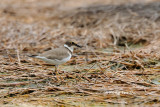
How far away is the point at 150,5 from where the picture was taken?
1009 cm

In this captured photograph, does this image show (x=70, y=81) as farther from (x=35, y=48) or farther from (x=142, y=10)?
(x=142, y=10)

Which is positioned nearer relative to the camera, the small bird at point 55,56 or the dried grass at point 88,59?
the dried grass at point 88,59

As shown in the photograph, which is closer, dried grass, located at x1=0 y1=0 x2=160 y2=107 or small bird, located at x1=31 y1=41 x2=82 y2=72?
dried grass, located at x1=0 y1=0 x2=160 y2=107

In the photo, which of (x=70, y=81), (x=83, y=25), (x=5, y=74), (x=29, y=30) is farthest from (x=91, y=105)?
(x=83, y=25)

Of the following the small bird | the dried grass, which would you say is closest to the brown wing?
the small bird

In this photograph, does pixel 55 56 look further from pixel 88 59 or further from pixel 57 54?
pixel 88 59

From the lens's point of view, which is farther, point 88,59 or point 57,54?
point 88,59

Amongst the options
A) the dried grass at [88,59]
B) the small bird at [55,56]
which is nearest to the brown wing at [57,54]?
the small bird at [55,56]

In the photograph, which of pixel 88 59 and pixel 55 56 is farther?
pixel 88 59

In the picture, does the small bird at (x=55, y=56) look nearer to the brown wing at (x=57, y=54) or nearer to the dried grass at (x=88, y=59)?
the brown wing at (x=57, y=54)

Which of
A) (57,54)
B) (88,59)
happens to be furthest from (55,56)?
(88,59)

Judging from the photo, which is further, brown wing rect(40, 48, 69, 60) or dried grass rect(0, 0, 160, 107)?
brown wing rect(40, 48, 69, 60)

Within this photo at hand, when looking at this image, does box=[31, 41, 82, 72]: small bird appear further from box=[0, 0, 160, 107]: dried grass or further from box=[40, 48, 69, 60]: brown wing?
box=[0, 0, 160, 107]: dried grass

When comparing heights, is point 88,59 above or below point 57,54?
below
